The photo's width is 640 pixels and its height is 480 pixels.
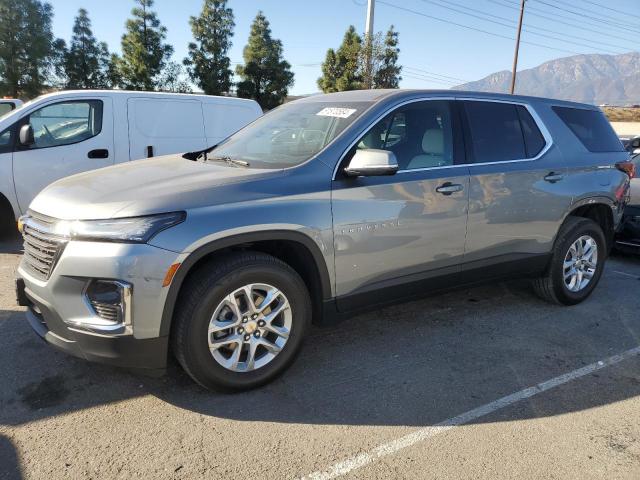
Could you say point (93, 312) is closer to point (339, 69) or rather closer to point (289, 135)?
point (289, 135)

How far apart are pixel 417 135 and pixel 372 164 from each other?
2.50 feet

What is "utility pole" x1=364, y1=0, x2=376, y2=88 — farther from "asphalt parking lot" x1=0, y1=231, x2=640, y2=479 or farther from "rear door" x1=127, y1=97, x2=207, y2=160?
"asphalt parking lot" x1=0, y1=231, x2=640, y2=479

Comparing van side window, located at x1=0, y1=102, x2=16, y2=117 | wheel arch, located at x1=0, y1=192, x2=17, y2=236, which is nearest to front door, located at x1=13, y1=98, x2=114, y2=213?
wheel arch, located at x1=0, y1=192, x2=17, y2=236

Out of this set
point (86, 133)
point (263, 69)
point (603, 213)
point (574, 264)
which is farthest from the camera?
point (263, 69)

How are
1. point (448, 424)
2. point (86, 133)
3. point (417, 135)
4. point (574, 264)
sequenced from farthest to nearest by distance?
1. point (86, 133)
2. point (574, 264)
3. point (417, 135)
4. point (448, 424)

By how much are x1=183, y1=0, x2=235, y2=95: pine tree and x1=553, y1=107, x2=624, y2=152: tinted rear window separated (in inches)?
1356

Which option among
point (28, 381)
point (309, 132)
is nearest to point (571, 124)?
point (309, 132)

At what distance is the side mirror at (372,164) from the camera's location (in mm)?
3143

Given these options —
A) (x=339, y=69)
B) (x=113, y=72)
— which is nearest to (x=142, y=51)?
(x=113, y=72)

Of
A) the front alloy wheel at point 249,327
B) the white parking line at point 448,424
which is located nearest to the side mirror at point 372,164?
the front alloy wheel at point 249,327

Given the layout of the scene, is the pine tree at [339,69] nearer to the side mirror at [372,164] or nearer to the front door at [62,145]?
the front door at [62,145]

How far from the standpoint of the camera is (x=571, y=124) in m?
4.66

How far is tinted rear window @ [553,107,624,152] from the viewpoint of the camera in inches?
184

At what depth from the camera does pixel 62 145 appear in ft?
21.9
